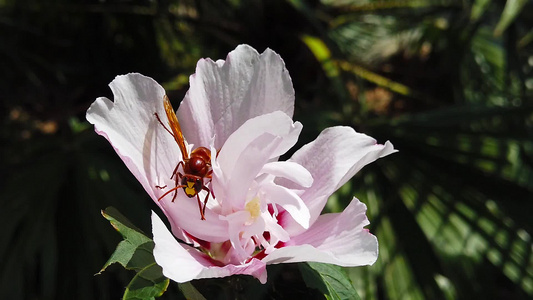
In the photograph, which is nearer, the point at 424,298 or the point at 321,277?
the point at 321,277

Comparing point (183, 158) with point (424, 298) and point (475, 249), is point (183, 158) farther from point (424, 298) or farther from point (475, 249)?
point (475, 249)

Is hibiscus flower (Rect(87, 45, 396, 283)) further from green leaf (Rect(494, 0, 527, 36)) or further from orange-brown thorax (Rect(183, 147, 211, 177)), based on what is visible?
green leaf (Rect(494, 0, 527, 36))

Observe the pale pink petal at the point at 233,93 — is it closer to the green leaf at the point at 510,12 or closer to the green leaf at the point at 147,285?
the green leaf at the point at 147,285

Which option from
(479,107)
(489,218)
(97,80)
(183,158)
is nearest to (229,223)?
(183,158)

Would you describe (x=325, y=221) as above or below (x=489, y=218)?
above

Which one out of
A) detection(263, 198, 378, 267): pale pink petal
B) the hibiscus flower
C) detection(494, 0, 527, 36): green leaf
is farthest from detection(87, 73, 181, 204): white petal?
detection(494, 0, 527, 36): green leaf

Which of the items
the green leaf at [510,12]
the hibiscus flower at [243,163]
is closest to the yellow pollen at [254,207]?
the hibiscus flower at [243,163]
